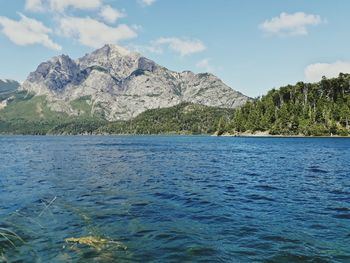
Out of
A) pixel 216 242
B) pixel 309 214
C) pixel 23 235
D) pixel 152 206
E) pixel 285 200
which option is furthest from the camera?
pixel 285 200

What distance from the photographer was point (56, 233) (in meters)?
22.7

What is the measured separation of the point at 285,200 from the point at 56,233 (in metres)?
21.7

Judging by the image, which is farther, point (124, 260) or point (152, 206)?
point (152, 206)

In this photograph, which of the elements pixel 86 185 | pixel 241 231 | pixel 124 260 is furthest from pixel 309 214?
pixel 86 185

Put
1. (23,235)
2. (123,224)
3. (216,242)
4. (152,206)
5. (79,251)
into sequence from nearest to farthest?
1. (79,251)
2. (216,242)
3. (23,235)
4. (123,224)
5. (152,206)

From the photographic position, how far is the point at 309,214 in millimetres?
27734

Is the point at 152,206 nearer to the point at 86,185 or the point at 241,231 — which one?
the point at 241,231

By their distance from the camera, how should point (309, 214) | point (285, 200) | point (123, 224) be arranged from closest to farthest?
point (123, 224)
point (309, 214)
point (285, 200)

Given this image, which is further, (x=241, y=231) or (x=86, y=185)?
(x=86, y=185)

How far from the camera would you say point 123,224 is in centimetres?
2494

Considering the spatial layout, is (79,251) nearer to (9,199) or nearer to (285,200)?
(9,199)

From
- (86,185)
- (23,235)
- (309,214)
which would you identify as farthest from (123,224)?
(86,185)

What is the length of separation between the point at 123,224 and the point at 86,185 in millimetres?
20724

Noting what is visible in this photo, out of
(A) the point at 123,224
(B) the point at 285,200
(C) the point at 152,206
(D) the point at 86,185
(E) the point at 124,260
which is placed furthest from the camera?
(D) the point at 86,185
